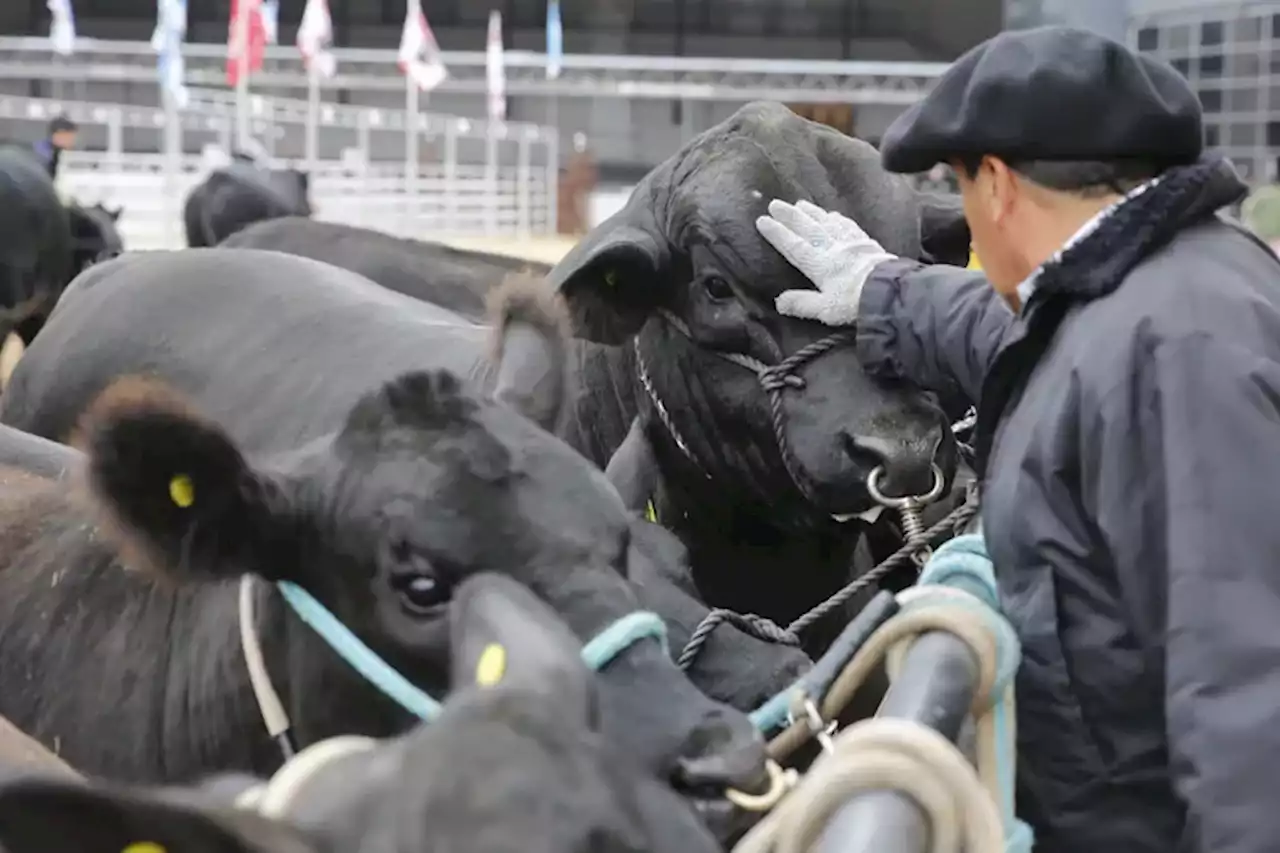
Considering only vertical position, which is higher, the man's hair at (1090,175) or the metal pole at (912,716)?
the man's hair at (1090,175)

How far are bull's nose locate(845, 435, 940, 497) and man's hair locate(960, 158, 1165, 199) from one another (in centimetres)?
79

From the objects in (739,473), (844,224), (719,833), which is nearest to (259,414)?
(739,473)


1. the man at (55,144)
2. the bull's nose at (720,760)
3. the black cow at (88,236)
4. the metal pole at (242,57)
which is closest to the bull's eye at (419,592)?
the bull's nose at (720,760)

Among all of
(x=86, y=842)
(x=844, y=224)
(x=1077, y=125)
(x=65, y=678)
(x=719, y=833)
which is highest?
(x=1077, y=125)

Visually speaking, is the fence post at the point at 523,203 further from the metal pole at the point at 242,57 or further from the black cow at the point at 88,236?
the black cow at the point at 88,236

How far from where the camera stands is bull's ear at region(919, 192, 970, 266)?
339 cm

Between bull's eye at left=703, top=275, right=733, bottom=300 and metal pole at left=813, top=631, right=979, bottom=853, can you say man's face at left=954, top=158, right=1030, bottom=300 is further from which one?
bull's eye at left=703, top=275, right=733, bottom=300

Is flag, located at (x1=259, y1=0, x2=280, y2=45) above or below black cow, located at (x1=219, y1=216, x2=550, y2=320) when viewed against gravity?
above

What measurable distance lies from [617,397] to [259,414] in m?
0.71

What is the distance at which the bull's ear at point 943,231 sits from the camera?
3387 millimetres

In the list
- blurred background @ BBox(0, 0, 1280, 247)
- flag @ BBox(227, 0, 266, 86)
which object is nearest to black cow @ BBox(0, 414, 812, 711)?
flag @ BBox(227, 0, 266, 86)

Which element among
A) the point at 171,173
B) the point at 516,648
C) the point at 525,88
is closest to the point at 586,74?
the point at 525,88

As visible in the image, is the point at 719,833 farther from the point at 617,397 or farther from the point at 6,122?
the point at 6,122

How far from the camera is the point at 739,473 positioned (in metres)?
2.99
